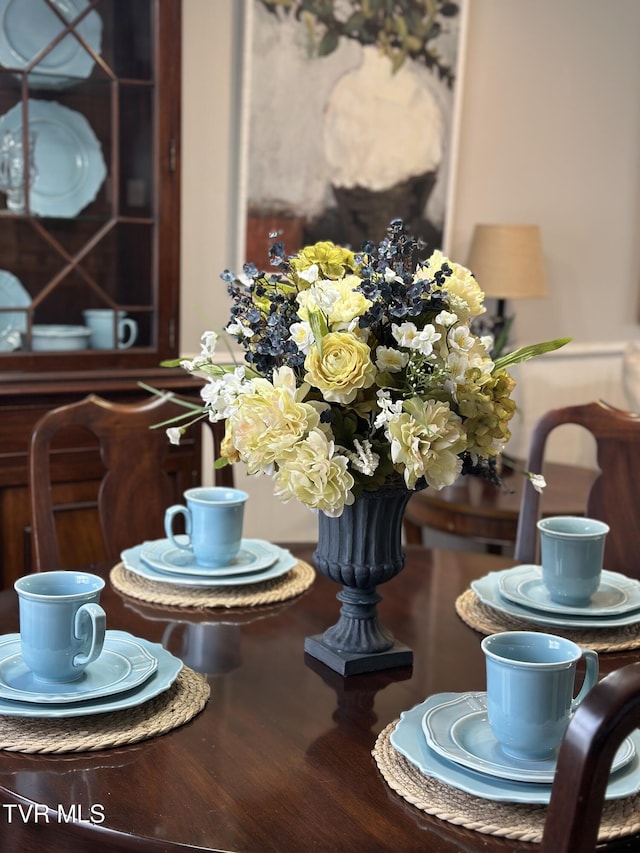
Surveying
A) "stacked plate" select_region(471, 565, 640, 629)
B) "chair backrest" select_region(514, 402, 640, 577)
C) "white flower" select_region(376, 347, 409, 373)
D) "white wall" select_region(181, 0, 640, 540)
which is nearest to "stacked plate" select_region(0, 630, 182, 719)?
"white flower" select_region(376, 347, 409, 373)

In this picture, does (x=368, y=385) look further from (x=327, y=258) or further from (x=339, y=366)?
(x=327, y=258)

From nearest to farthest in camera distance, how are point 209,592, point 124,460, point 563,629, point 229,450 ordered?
point 229,450, point 563,629, point 209,592, point 124,460

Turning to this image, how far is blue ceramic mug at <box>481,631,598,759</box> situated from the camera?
3.19ft

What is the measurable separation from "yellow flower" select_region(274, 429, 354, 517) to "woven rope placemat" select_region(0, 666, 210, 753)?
259 millimetres

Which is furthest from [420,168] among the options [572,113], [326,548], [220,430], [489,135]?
[326,548]

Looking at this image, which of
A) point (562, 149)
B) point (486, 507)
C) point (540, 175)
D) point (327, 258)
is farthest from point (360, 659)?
point (562, 149)

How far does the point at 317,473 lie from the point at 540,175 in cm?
299

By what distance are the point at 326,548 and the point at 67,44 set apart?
5.52ft

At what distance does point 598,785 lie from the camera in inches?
27.0

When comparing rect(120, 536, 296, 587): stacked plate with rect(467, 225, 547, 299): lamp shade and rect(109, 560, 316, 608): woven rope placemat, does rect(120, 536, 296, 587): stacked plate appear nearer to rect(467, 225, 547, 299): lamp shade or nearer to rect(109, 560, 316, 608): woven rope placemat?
rect(109, 560, 316, 608): woven rope placemat

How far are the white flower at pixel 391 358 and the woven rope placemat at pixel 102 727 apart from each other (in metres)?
0.42

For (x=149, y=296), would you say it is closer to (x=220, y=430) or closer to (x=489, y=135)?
(x=220, y=430)

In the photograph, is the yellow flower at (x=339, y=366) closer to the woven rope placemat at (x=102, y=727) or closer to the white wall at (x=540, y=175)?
the woven rope placemat at (x=102, y=727)

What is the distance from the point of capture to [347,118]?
3.27 metres
